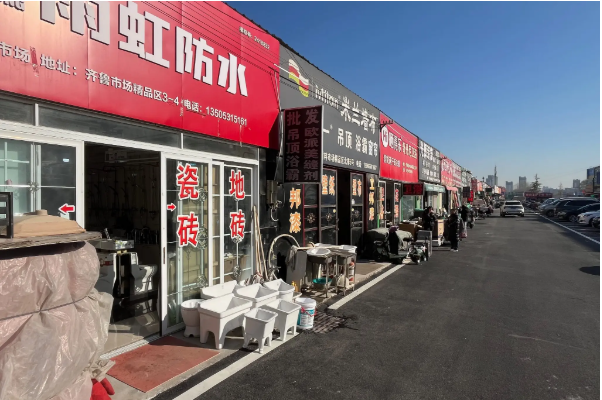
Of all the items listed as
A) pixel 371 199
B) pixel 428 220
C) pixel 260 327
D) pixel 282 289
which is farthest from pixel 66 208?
pixel 428 220

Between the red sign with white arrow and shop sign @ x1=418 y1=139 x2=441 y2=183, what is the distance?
1969 cm

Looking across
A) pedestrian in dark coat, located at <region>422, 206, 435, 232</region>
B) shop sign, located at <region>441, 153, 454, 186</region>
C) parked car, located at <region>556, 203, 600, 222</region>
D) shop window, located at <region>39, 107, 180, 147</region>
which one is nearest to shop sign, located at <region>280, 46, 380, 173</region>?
pedestrian in dark coat, located at <region>422, 206, 435, 232</region>

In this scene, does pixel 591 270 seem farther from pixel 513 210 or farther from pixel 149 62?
pixel 513 210

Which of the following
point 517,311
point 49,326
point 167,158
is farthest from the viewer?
point 517,311

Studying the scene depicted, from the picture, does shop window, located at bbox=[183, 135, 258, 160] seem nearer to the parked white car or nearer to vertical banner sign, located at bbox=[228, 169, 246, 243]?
vertical banner sign, located at bbox=[228, 169, 246, 243]

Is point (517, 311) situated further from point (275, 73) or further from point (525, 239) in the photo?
point (525, 239)

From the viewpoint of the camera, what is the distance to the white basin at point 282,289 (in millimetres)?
5645

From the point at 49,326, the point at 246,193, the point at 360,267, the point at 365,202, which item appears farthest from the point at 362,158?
the point at 49,326

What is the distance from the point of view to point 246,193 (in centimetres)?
691

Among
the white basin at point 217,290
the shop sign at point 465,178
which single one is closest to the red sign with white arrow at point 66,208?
the white basin at point 217,290

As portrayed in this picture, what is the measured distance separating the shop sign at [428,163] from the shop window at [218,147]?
646 inches

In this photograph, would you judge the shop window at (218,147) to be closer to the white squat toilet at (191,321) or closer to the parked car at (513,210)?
the white squat toilet at (191,321)

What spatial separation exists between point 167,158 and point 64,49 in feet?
5.73

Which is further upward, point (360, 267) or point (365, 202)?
point (365, 202)
